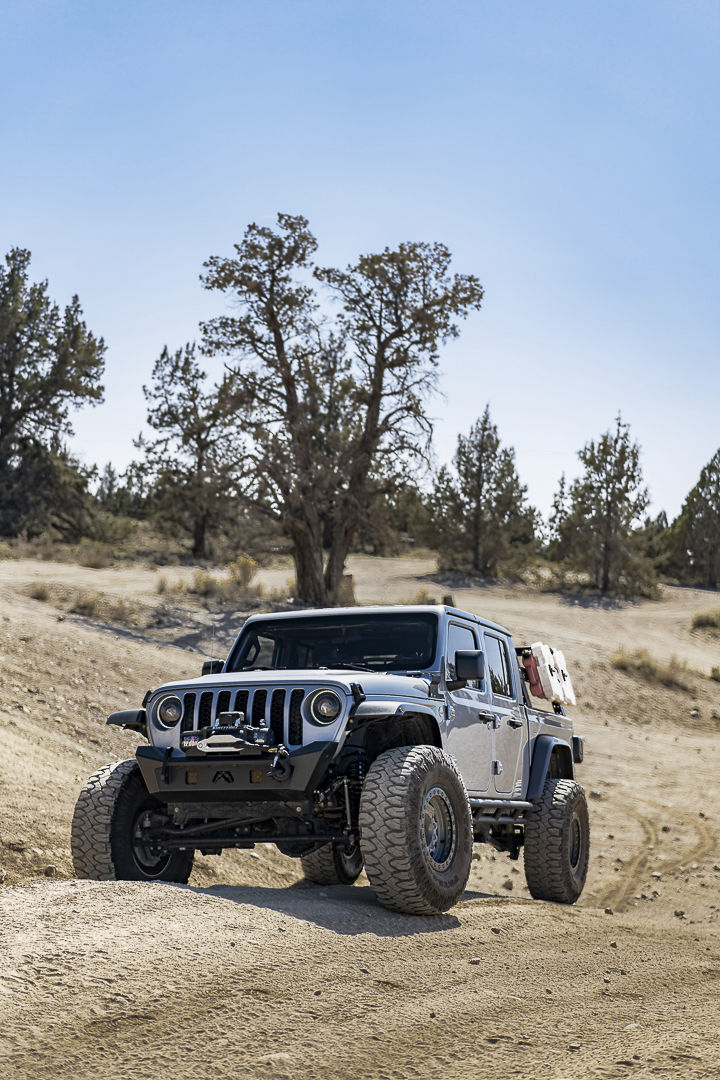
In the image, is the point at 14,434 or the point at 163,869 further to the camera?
the point at 14,434

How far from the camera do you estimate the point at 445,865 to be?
695cm

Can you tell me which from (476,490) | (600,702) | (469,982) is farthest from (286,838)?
(476,490)

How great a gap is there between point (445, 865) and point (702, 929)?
3.76 metres

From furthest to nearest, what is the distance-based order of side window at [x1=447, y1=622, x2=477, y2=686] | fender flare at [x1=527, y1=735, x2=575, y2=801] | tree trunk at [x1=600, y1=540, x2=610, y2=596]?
tree trunk at [x1=600, y1=540, x2=610, y2=596] < fender flare at [x1=527, y1=735, x2=575, y2=801] < side window at [x1=447, y1=622, x2=477, y2=686]

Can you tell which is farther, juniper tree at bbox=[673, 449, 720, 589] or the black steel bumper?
juniper tree at bbox=[673, 449, 720, 589]

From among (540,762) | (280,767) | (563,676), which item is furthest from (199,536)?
(280,767)

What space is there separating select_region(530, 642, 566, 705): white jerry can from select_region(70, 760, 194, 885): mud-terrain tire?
419 cm

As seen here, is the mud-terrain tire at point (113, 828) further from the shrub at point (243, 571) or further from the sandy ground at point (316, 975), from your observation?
the shrub at point (243, 571)

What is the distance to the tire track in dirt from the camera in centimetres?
1163

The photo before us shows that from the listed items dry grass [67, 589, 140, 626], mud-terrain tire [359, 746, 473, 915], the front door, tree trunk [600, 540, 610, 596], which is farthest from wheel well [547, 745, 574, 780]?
tree trunk [600, 540, 610, 596]

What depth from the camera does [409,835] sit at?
6.47m

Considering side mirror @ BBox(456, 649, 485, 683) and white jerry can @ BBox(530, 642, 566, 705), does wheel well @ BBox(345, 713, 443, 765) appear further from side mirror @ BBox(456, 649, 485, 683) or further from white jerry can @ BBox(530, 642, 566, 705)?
white jerry can @ BBox(530, 642, 566, 705)

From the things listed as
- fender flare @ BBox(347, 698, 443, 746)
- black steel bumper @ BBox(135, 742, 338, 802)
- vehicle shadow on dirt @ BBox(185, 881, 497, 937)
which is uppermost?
fender flare @ BBox(347, 698, 443, 746)

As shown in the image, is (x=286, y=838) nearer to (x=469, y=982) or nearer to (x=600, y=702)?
(x=469, y=982)
